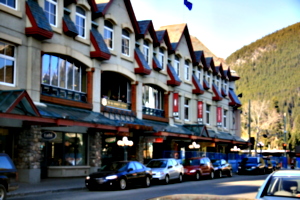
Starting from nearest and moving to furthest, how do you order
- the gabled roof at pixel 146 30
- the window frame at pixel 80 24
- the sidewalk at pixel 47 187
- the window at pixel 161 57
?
1. the sidewalk at pixel 47 187
2. the window frame at pixel 80 24
3. the gabled roof at pixel 146 30
4. the window at pixel 161 57

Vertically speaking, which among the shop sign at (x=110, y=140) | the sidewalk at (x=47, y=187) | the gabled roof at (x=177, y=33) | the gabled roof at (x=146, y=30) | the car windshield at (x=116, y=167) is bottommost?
the sidewalk at (x=47, y=187)

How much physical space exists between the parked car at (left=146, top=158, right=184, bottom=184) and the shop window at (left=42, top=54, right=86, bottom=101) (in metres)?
6.33

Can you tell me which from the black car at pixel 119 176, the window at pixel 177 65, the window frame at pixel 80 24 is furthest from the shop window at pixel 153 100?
the black car at pixel 119 176

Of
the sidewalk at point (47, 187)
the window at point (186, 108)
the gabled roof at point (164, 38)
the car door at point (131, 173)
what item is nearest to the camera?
the sidewalk at point (47, 187)

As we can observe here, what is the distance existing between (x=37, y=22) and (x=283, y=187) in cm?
1919

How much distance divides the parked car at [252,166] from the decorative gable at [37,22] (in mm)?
22217

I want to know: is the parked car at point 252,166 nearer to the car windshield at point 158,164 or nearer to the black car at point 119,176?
the car windshield at point 158,164

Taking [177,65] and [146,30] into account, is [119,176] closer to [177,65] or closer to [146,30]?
[146,30]

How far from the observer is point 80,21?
30141 millimetres

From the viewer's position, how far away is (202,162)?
33.2m

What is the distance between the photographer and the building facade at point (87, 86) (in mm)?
24250

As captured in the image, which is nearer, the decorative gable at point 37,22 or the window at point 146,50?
the decorative gable at point 37,22

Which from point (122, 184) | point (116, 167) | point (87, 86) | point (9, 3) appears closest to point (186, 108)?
point (87, 86)

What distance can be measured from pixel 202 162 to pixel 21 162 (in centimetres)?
1350
